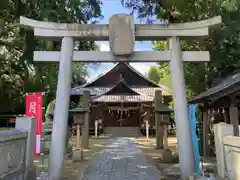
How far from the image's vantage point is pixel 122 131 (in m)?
26.1

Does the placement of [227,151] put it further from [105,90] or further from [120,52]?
[105,90]

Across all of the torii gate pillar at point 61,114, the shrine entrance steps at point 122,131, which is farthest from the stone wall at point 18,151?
the shrine entrance steps at point 122,131

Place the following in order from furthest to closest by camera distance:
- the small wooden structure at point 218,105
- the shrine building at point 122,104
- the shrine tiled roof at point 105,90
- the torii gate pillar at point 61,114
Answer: the shrine tiled roof at point 105,90, the shrine building at point 122,104, the small wooden structure at point 218,105, the torii gate pillar at point 61,114

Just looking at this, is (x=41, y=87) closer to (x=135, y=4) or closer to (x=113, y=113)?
(x=135, y=4)

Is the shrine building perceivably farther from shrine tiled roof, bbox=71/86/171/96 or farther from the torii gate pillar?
the torii gate pillar

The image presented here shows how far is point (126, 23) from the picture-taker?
742 cm

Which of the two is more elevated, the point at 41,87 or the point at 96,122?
the point at 41,87

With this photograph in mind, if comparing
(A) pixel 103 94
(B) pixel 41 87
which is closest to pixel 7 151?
(B) pixel 41 87

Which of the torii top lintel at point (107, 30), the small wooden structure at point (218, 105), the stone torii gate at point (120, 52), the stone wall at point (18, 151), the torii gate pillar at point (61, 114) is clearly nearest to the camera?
the stone wall at point (18, 151)

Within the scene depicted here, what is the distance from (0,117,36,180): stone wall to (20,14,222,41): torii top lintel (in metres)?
2.58

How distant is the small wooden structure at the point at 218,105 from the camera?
23.9 ft

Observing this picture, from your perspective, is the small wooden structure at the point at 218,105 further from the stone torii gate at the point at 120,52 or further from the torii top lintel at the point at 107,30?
the torii top lintel at the point at 107,30

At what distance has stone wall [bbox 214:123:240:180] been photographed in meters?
5.15

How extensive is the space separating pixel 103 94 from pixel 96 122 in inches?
121
